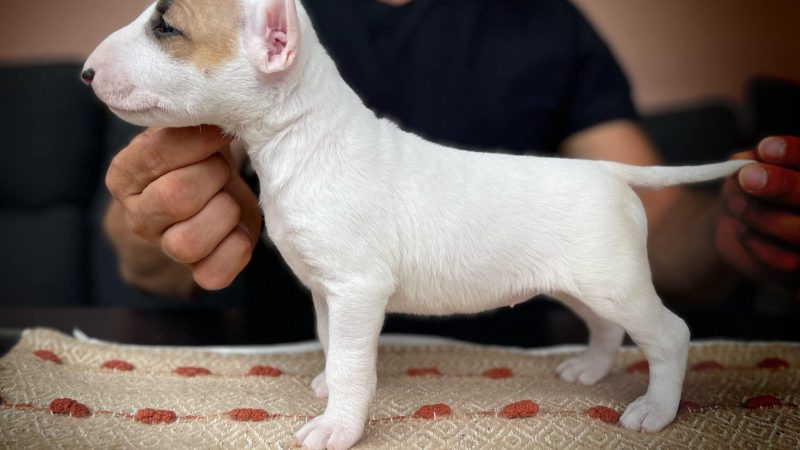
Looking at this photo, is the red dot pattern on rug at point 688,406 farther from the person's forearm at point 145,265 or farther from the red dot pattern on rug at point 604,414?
the person's forearm at point 145,265

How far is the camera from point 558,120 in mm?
1076

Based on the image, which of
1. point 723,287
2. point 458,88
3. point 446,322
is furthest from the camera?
point 446,322

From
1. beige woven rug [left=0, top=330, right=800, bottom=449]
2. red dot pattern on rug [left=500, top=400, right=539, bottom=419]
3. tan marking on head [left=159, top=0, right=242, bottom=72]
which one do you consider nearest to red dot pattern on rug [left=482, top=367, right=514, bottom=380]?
beige woven rug [left=0, top=330, right=800, bottom=449]

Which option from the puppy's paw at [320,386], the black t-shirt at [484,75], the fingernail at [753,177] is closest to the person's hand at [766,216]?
the fingernail at [753,177]

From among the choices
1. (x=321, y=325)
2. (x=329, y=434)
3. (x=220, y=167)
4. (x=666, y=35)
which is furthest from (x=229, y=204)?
(x=666, y=35)

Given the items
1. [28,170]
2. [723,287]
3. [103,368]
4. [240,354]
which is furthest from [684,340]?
[28,170]

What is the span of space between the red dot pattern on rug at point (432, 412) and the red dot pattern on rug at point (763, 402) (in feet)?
0.95

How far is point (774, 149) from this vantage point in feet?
2.07

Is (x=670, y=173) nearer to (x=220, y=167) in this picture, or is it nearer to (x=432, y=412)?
(x=432, y=412)

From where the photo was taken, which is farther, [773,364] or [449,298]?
[773,364]

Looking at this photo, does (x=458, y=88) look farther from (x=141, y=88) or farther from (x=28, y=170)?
(x=28, y=170)

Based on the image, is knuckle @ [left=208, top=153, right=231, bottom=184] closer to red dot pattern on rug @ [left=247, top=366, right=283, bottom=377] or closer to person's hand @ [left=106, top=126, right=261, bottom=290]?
person's hand @ [left=106, top=126, right=261, bottom=290]

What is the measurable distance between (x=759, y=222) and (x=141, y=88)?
60 cm

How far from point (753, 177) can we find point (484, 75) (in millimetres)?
491
